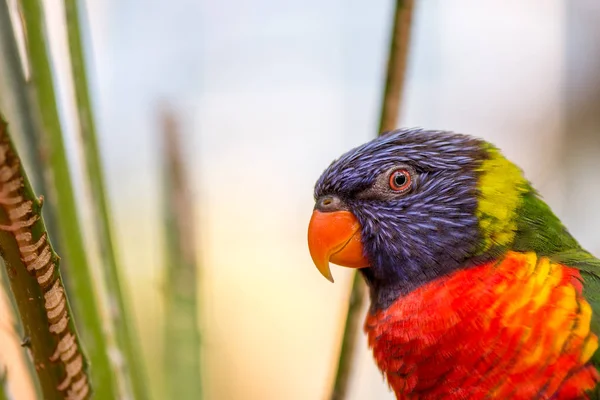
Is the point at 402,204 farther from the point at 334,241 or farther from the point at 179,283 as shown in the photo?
the point at 179,283

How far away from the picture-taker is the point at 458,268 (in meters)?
1.22

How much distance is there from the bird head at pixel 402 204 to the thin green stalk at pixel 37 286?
0.69 metres

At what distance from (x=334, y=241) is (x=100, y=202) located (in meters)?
0.52

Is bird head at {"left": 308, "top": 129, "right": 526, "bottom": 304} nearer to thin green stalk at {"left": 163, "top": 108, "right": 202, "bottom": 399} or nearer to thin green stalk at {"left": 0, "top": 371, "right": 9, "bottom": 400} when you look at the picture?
thin green stalk at {"left": 163, "top": 108, "right": 202, "bottom": 399}

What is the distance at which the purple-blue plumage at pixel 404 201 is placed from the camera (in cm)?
128

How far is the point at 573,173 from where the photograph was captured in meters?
3.55

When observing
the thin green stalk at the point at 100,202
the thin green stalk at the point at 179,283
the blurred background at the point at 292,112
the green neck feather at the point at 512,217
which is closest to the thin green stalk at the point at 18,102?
the thin green stalk at the point at 100,202

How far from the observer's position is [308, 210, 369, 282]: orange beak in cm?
127

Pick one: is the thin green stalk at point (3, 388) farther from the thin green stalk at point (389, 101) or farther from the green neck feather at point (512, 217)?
the green neck feather at point (512, 217)

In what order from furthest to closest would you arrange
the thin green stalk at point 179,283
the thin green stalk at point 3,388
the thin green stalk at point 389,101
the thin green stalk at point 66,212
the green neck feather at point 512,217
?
the thin green stalk at point 179,283
the green neck feather at point 512,217
the thin green stalk at point 389,101
the thin green stalk at point 66,212
the thin green stalk at point 3,388

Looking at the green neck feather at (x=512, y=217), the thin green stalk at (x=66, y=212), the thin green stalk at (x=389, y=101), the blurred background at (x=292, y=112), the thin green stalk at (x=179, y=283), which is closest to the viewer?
the thin green stalk at (x=66, y=212)

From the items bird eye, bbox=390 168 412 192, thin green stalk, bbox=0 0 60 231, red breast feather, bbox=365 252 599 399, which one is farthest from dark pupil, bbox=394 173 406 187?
thin green stalk, bbox=0 0 60 231

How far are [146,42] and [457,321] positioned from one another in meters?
3.27

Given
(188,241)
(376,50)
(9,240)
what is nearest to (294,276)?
(376,50)
